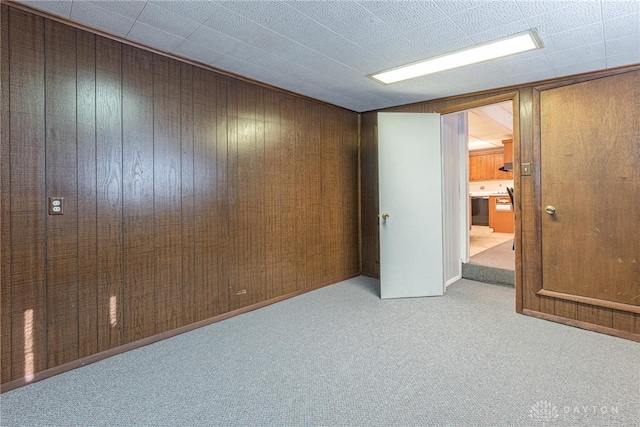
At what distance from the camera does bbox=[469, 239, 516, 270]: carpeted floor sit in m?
4.19

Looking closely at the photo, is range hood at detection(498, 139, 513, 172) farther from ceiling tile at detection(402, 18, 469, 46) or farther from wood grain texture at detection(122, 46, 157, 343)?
wood grain texture at detection(122, 46, 157, 343)

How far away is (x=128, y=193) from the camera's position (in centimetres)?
242

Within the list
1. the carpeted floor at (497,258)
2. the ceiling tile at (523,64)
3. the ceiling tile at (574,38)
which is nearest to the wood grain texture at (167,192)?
the ceiling tile at (523,64)

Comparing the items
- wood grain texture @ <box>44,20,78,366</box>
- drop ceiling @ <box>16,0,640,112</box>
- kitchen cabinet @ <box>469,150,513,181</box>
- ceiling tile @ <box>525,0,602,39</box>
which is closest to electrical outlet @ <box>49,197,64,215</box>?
wood grain texture @ <box>44,20,78,366</box>

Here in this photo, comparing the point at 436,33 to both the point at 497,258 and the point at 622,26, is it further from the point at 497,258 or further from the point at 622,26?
the point at 497,258

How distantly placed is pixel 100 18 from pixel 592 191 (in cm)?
391

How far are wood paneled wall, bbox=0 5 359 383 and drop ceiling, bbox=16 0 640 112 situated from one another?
0.92ft

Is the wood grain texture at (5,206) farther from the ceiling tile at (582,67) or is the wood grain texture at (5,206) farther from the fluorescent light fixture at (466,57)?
the ceiling tile at (582,67)

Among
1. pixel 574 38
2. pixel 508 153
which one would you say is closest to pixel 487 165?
pixel 508 153

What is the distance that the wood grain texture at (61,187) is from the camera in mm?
2084

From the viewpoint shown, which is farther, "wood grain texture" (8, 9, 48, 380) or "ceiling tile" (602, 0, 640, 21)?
"wood grain texture" (8, 9, 48, 380)

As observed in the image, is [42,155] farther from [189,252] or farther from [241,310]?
[241,310]

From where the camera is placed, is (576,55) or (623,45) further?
(576,55)
